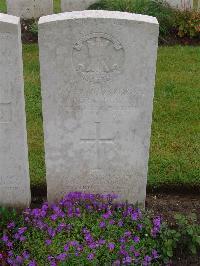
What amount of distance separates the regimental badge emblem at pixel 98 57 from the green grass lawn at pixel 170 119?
1.51 meters

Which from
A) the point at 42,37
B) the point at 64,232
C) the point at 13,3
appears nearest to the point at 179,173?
the point at 64,232

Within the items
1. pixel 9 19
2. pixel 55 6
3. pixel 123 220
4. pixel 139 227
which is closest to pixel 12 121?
pixel 9 19

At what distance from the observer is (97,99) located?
157 inches

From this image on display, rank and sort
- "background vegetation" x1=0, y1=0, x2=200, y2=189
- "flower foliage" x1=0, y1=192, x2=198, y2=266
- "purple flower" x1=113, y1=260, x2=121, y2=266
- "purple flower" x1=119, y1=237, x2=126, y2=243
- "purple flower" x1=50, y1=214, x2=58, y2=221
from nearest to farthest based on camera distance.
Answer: "purple flower" x1=113, y1=260, x2=121, y2=266, "flower foliage" x1=0, y1=192, x2=198, y2=266, "purple flower" x1=119, y1=237, x2=126, y2=243, "purple flower" x1=50, y1=214, x2=58, y2=221, "background vegetation" x1=0, y1=0, x2=200, y2=189

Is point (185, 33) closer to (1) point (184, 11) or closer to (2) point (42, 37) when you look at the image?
(1) point (184, 11)

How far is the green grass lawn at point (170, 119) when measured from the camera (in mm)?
5117

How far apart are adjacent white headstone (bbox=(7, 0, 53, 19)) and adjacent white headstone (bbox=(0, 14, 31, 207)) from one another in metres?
6.14

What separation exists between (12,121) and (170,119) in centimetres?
267

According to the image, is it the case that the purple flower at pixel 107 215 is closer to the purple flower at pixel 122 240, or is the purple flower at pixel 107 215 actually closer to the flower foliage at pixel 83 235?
the flower foliage at pixel 83 235

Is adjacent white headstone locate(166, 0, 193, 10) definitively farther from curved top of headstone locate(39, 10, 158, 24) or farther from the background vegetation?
curved top of headstone locate(39, 10, 158, 24)

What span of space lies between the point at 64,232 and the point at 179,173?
1.55 metres

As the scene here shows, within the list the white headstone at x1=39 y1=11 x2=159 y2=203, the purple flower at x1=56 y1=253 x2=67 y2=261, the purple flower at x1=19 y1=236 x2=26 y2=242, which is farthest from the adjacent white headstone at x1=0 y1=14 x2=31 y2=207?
the purple flower at x1=56 y1=253 x2=67 y2=261

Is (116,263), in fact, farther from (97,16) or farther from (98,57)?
(97,16)

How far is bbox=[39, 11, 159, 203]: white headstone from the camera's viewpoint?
3729 millimetres
